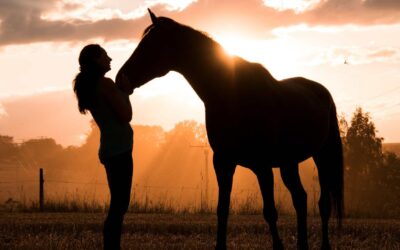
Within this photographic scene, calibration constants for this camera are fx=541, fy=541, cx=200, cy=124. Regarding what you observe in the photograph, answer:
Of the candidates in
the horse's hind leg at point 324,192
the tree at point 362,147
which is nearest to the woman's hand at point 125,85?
the horse's hind leg at point 324,192

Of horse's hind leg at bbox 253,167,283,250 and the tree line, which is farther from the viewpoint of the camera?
the tree line

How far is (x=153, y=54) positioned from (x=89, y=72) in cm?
94

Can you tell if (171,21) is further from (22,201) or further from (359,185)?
(359,185)

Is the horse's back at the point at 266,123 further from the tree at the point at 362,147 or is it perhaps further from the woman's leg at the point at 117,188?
the tree at the point at 362,147

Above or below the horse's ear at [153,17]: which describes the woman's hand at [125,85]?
below

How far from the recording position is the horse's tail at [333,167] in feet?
30.2

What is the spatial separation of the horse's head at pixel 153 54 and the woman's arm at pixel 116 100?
697 millimetres

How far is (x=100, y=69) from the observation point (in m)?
5.35

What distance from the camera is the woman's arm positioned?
5137mm

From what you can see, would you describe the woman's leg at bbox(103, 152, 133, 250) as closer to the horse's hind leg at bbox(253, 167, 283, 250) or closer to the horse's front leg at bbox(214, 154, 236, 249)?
the horse's front leg at bbox(214, 154, 236, 249)

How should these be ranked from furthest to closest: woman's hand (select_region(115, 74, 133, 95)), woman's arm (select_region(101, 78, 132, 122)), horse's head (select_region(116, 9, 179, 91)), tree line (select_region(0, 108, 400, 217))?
tree line (select_region(0, 108, 400, 217)) → horse's head (select_region(116, 9, 179, 91)) → woman's hand (select_region(115, 74, 133, 95)) → woman's arm (select_region(101, 78, 132, 122))

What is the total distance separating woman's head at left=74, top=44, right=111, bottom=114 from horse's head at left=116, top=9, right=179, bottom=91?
1.78 feet

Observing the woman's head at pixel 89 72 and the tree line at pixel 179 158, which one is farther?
the tree line at pixel 179 158

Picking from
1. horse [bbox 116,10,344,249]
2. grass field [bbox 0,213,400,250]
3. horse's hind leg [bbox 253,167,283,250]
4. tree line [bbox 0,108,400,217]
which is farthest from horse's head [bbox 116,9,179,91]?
tree line [bbox 0,108,400,217]
